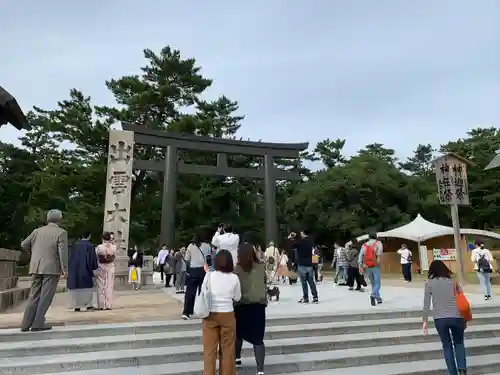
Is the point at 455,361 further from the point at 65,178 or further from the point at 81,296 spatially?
the point at 65,178

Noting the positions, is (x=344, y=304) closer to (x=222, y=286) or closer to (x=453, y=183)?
(x=222, y=286)

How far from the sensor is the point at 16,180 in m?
30.6

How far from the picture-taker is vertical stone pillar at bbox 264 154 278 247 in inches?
876

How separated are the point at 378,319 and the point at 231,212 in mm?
21919

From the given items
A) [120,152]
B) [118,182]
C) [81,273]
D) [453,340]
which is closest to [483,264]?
[453,340]

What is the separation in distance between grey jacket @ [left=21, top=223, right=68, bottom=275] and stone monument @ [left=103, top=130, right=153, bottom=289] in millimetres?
9400

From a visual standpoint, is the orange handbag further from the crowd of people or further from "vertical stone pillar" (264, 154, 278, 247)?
"vertical stone pillar" (264, 154, 278, 247)

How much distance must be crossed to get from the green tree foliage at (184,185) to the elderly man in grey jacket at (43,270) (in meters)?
17.6

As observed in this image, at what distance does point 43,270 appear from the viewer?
5586mm

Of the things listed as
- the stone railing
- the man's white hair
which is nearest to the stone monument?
the stone railing

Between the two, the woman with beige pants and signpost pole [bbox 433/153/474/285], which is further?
signpost pole [bbox 433/153/474/285]

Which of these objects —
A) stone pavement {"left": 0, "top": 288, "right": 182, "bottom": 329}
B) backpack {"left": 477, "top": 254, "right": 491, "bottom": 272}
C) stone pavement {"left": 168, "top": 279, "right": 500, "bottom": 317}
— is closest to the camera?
stone pavement {"left": 0, "top": 288, "right": 182, "bottom": 329}

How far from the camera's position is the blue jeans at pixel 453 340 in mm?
4461

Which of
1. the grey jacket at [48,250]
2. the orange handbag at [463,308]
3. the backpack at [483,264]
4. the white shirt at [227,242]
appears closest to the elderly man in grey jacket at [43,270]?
the grey jacket at [48,250]
